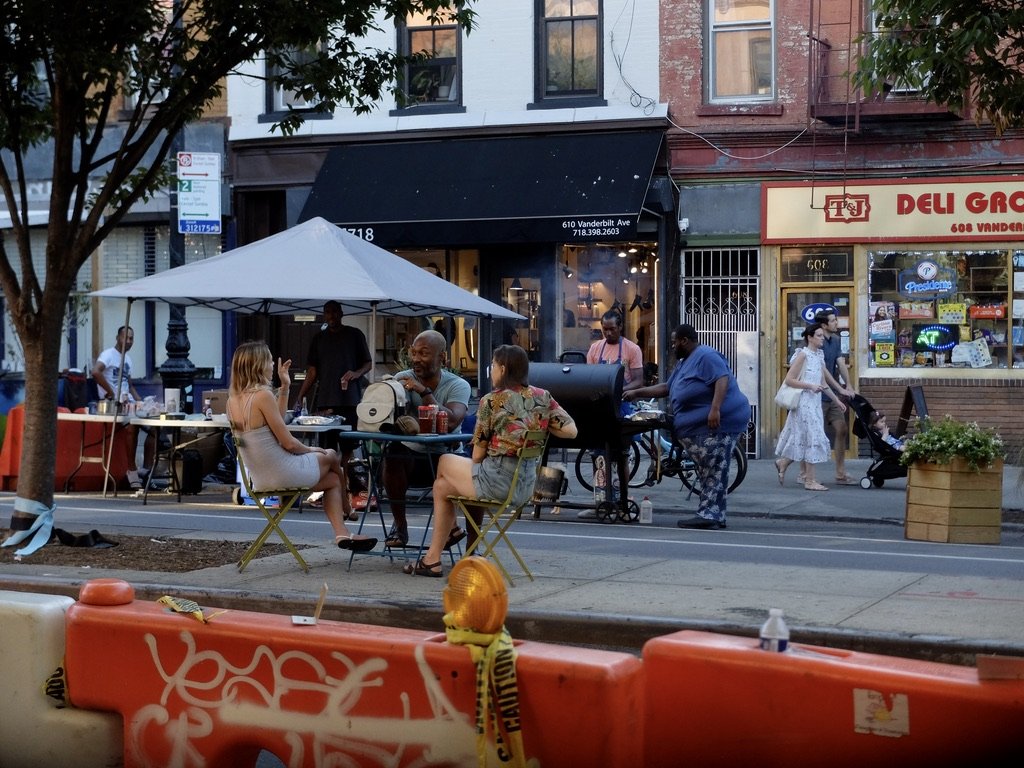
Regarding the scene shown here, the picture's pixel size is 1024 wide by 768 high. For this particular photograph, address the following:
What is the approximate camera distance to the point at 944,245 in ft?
60.2

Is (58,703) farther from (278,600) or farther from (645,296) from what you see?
(645,296)

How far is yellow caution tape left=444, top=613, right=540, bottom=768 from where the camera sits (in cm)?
409

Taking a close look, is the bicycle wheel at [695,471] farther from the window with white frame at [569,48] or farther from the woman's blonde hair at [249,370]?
the window with white frame at [569,48]

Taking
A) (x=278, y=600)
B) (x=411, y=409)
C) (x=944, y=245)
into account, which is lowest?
(x=278, y=600)

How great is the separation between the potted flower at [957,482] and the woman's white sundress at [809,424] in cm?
368

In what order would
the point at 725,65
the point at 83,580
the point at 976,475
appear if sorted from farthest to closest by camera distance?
the point at 725,65
the point at 976,475
the point at 83,580

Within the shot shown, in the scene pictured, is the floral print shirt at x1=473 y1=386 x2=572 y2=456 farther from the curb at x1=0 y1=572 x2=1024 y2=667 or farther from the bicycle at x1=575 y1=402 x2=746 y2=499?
the bicycle at x1=575 y1=402 x2=746 y2=499

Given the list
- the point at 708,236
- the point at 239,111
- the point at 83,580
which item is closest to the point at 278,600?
the point at 83,580

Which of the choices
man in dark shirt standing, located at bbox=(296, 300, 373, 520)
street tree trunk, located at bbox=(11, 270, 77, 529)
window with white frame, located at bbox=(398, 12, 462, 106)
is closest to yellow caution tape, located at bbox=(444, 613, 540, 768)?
street tree trunk, located at bbox=(11, 270, 77, 529)

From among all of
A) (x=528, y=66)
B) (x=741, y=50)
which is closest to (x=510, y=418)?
(x=741, y=50)

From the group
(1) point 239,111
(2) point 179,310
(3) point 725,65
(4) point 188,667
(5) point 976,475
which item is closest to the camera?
(4) point 188,667

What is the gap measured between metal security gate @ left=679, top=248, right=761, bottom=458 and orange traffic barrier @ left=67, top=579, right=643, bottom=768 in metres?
14.8

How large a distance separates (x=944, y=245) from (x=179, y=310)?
31.9ft

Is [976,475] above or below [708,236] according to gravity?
below
